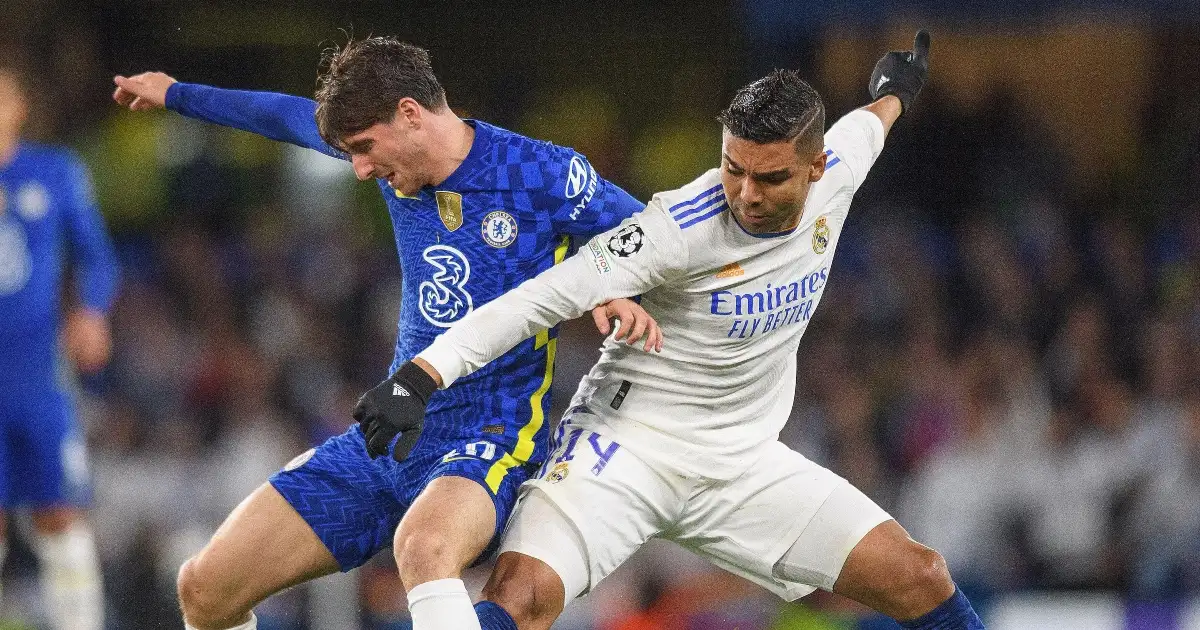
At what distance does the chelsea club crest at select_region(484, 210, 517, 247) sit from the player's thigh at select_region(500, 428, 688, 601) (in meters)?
0.60

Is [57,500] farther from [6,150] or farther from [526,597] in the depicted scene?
[526,597]

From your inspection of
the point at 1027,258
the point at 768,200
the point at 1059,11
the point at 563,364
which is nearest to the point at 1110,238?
the point at 1027,258

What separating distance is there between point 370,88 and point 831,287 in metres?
5.47

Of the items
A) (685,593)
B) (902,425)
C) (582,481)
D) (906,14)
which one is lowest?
(685,593)

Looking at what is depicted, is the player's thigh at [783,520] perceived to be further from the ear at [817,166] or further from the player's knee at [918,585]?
the ear at [817,166]

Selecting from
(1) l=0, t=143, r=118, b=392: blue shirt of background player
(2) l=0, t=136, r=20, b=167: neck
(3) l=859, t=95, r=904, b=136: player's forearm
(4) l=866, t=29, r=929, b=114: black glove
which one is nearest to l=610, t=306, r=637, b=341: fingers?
(3) l=859, t=95, r=904, b=136: player's forearm

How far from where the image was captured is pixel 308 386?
8281 millimetres

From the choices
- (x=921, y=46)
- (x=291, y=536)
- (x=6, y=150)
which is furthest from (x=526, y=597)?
(x=6, y=150)

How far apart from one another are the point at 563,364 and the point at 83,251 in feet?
9.58

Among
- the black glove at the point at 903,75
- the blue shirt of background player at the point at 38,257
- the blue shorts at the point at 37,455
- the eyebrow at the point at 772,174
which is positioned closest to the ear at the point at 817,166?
the eyebrow at the point at 772,174

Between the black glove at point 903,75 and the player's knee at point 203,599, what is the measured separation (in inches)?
95.9

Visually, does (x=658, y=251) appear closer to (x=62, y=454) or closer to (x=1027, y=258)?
(x=62, y=454)

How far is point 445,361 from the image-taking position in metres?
3.52

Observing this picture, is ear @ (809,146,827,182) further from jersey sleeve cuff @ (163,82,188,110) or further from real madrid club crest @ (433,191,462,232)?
jersey sleeve cuff @ (163,82,188,110)
